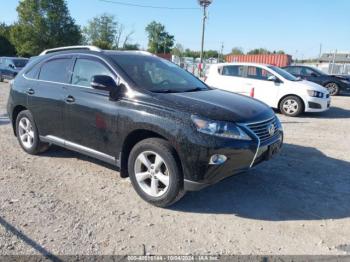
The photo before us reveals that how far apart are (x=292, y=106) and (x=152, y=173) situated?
775cm

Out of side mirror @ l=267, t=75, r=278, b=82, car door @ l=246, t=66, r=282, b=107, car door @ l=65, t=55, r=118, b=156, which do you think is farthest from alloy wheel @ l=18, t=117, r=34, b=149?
side mirror @ l=267, t=75, r=278, b=82

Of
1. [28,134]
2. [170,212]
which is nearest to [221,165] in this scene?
[170,212]

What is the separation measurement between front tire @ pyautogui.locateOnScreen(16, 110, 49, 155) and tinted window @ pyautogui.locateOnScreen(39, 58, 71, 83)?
720mm

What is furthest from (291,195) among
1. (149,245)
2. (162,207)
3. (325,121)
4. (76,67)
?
(325,121)

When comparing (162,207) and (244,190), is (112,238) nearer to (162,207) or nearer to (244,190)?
(162,207)

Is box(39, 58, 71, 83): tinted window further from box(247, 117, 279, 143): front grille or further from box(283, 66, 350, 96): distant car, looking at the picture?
box(283, 66, 350, 96): distant car

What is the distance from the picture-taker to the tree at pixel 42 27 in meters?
43.8

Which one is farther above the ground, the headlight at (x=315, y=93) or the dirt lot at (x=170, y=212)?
the headlight at (x=315, y=93)

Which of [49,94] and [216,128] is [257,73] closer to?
[49,94]

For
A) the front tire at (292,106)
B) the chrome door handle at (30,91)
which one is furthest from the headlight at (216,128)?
the front tire at (292,106)

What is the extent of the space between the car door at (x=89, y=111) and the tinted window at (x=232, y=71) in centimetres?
756

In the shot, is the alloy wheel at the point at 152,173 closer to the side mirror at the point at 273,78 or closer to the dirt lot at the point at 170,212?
the dirt lot at the point at 170,212

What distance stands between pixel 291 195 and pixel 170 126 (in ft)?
6.23

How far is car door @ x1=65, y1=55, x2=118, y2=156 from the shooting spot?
165 inches
